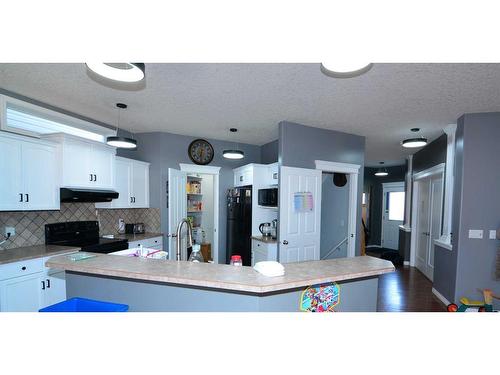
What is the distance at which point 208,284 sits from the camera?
51.9 inches

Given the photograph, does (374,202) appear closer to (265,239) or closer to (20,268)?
(265,239)

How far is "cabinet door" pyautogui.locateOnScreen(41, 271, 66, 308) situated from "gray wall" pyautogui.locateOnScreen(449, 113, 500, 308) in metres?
4.81

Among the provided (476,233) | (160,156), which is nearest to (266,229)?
(160,156)

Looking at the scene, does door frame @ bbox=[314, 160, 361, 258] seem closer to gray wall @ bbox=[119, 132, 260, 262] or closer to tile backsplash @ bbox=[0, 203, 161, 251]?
gray wall @ bbox=[119, 132, 260, 262]

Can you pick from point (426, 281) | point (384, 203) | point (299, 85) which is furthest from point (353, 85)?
point (384, 203)

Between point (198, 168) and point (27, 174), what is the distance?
237 cm

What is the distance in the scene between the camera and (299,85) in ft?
7.59

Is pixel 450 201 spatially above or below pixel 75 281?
above

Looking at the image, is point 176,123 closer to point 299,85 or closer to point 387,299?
point 299,85

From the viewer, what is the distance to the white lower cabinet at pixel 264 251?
352cm

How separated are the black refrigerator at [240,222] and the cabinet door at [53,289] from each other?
2530 millimetres

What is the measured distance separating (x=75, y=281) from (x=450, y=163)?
458 centimetres

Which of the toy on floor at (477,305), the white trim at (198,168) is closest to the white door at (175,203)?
the white trim at (198,168)
